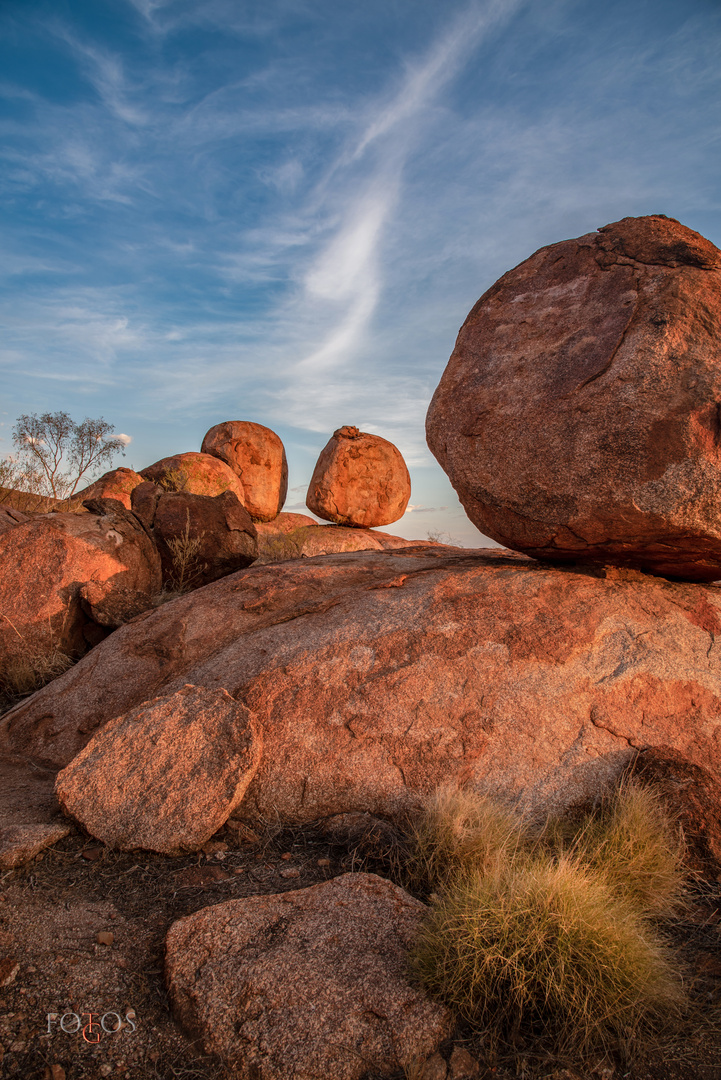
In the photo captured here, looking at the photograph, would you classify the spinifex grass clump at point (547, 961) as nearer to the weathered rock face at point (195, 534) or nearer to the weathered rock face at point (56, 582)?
the weathered rock face at point (56, 582)

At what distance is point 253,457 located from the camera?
17.9 m

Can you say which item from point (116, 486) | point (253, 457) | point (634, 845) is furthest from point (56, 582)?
point (253, 457)

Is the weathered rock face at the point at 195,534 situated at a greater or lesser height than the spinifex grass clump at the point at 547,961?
greater

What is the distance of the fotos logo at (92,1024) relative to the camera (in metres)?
1.93

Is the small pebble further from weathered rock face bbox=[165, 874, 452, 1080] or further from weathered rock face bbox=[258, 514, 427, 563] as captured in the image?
weathered rock face bbox=[258, 514, 427, 563]

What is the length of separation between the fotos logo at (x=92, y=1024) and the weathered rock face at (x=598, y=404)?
3.30 m

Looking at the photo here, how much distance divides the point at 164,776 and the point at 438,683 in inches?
61.1

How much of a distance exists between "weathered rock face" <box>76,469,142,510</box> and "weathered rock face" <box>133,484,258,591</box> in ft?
25.0

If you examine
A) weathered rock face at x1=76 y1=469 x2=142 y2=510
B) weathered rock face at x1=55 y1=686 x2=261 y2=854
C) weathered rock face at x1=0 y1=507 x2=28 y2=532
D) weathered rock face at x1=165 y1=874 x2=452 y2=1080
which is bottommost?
weathered rock face at x1=165 y1=874 x2=452 y2=1080

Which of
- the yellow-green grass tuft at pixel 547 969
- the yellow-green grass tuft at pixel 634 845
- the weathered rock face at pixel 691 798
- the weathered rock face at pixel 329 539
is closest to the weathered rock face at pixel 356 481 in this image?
the weathered rock face at pixel 329 539

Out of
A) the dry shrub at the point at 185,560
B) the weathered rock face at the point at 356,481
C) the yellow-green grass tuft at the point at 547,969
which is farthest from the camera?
the weathered rock face at the point at 356,481

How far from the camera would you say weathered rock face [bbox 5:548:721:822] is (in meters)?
3.34

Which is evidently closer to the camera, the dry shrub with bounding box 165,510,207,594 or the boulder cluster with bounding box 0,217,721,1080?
the boulder cluster with bounding box 0,217,721,1080

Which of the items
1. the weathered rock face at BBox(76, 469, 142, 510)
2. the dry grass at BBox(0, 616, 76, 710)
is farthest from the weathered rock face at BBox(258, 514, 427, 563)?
the dry grass at BBox(0, 616, 76, 710)
